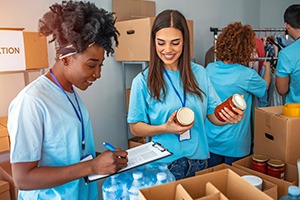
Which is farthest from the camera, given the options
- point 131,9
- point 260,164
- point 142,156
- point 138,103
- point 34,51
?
point 131,9

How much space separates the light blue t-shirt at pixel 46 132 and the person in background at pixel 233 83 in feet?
4.27

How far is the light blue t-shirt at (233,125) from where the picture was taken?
6.97 feet

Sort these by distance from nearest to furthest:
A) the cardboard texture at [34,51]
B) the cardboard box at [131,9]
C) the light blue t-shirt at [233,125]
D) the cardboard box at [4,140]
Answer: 1. the cardboard box at [4,140]
2. the cardboard texture at [34,51]
3. the light blue t-shirt at [233,125]
4. the cardboard box at [131,9]

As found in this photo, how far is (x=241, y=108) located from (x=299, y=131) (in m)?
0.34

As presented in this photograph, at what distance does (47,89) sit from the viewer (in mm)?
993

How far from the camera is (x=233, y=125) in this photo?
211cm

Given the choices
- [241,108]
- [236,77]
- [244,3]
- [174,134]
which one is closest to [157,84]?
[174,134]

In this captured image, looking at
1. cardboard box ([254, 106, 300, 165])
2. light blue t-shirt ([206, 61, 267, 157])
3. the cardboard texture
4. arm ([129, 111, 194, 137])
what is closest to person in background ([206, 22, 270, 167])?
light blue t-shirt ([206, 61, 267, 157])

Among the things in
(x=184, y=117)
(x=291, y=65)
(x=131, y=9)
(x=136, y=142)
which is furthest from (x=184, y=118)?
(x=131, y=9)

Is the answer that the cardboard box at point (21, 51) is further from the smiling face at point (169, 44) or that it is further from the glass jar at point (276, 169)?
the glass jar at point (276, 169)

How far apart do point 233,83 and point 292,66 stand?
50 centimetres

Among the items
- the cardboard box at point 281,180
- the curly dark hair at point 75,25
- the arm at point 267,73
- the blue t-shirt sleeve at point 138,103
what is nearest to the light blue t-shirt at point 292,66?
the arm at point 267,73

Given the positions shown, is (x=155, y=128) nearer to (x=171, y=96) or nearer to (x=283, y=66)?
(x=171, y=96)

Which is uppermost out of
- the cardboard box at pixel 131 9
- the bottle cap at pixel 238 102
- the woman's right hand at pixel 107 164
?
the cardboard box at pixel 131 9
